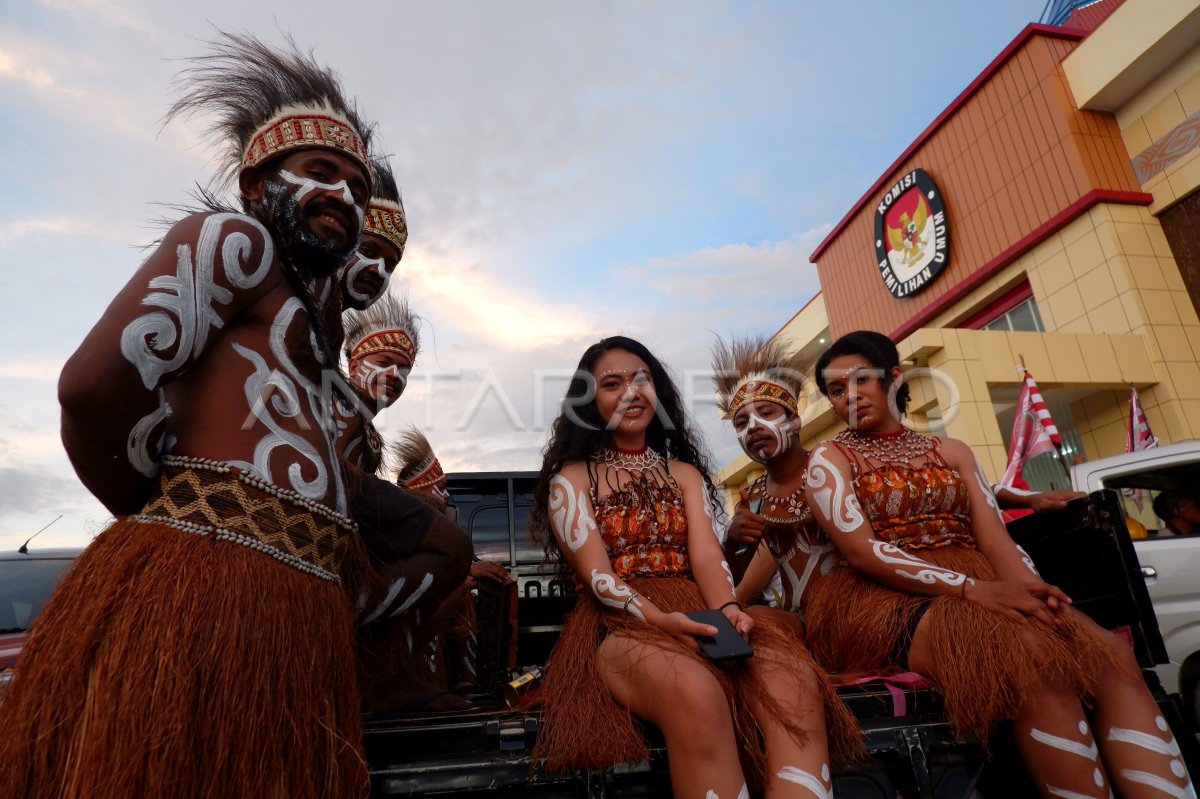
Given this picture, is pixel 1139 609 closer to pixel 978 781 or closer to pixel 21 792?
pixel 978 781

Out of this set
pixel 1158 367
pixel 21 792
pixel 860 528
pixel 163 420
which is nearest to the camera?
pixel 21 792

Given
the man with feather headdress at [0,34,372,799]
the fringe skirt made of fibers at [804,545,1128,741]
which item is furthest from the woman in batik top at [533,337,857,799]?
the man with feather headdress at [0,34,372,799]

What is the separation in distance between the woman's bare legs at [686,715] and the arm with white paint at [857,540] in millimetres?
982

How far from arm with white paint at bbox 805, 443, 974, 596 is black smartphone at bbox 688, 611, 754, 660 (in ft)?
2.67

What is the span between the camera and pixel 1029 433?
29.5 ft

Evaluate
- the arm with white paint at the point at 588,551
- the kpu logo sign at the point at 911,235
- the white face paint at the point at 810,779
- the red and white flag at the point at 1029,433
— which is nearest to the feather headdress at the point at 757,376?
the arm with white paint at the point at 588,551

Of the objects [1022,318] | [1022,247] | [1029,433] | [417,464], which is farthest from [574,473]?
[1022,318]

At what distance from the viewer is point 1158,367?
1025cm

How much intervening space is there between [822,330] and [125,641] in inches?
726

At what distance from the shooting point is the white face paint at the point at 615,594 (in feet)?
6.99

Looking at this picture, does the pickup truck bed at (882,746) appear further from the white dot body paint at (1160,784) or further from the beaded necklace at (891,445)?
the beaded necklace at (891,445)

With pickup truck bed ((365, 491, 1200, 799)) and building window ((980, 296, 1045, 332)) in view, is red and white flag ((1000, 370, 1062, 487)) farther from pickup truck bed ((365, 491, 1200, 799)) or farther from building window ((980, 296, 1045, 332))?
pickup truck bed ((365, 491, 1200, 799))

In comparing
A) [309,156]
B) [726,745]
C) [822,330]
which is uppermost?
[822,330]

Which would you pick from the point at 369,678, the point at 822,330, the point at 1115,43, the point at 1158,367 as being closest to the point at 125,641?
the point at 369,678
